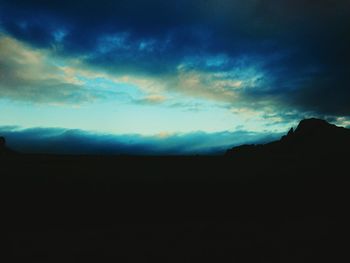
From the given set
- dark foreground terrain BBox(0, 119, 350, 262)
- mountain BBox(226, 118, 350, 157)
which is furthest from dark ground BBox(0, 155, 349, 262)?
mountain BBox(226, 118, 350, 157)

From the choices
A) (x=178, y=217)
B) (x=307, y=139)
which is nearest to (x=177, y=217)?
(x=178, y=217)

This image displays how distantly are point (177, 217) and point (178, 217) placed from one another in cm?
7

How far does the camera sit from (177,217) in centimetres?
2194

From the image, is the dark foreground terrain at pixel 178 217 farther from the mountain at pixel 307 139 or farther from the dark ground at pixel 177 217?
the mountain at pixel 307 139

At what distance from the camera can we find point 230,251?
1450 centimetres

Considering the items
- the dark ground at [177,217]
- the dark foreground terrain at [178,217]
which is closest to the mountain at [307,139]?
the dark foreground terrain at [178,217]

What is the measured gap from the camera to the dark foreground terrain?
14422 mm

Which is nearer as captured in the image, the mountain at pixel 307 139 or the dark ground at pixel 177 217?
the dark ground at pixel 177 217

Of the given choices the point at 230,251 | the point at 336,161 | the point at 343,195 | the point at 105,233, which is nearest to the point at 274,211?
the point at 343,195

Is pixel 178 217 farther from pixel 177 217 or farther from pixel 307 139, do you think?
pixel 307 139

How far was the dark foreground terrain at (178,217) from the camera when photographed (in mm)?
14422

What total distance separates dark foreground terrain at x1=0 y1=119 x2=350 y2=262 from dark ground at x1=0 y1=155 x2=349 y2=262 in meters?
0.05

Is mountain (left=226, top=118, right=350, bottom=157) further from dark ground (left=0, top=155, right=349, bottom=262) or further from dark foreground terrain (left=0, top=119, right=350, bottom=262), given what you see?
dark ground (left=0, top=155, right=349, bottom=262)

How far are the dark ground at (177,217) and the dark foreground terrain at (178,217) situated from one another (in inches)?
2.1
